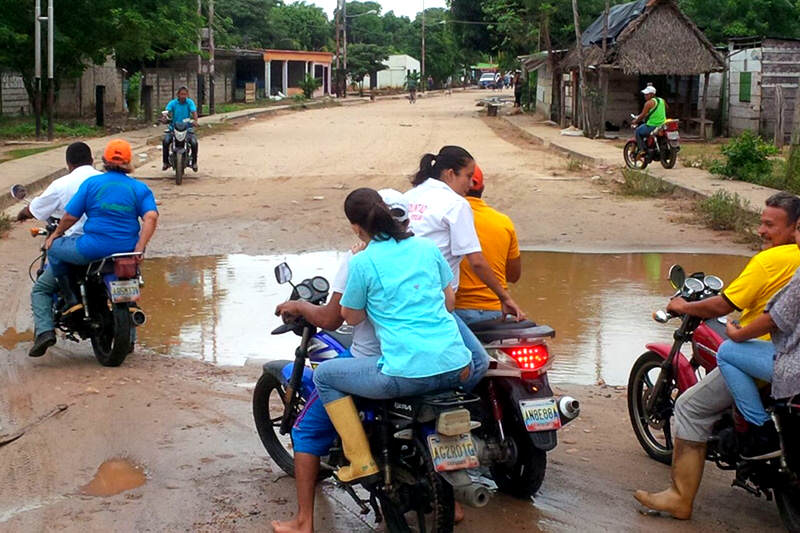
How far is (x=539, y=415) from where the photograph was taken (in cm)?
466

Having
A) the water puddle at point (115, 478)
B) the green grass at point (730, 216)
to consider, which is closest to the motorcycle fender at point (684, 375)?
the water puddle at point (115, 478)

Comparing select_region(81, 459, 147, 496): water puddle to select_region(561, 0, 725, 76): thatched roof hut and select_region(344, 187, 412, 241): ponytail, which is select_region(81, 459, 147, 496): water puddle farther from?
select_region(561, 0, 725, 76): thatched roof hut

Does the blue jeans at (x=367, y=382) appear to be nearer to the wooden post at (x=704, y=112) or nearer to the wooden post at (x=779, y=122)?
the wooden post at (x=779, y=122)

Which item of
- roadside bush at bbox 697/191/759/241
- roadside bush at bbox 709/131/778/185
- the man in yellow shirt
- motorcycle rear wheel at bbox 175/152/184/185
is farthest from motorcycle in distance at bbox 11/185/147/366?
roadside bush at bbox 709/131/778/185

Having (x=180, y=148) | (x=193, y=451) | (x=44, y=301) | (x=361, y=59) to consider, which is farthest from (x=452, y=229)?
(x=361, y=59)

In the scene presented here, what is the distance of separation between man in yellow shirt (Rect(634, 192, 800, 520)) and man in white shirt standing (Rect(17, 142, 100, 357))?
437cm

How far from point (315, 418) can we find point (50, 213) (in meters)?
3.91

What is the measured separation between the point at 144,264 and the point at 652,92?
12.8 meters

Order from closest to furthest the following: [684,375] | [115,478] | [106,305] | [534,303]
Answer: [115,478] < [684,375] < [106,305] < [534,303]

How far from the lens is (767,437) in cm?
459

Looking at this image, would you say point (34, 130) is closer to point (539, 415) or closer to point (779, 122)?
point (779, 122)

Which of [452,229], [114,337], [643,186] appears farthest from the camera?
[643,186]

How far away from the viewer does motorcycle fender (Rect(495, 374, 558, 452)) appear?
4676mm

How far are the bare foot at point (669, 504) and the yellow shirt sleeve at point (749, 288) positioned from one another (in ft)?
3.01
